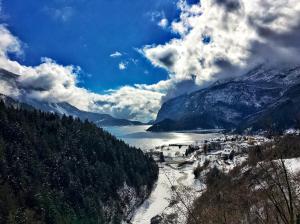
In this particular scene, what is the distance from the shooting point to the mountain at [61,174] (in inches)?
5039

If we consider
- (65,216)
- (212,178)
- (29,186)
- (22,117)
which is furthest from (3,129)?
(212,178)

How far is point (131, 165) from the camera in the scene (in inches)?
7613

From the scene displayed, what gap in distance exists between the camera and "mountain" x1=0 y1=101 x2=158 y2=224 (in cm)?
12800

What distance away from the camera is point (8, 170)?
133875 millimetres

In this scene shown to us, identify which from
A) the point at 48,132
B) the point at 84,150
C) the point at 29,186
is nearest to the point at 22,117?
the point at 48,132

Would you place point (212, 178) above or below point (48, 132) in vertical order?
below

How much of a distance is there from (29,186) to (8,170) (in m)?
9.43

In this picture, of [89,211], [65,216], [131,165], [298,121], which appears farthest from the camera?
[131,165]

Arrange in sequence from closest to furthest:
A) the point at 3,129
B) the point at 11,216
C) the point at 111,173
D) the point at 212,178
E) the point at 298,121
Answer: the point at 298,121
the point at 11,216
the point at 3,129
the point at 212,178
the point at 111,173

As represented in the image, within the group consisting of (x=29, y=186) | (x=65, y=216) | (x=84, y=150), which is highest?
(x=84, y=150)

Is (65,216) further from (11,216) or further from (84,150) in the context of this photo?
(84,150)

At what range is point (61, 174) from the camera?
499 ft

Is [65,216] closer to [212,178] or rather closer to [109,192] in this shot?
[109,192]

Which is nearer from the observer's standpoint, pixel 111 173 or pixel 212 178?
pixel 212 178
